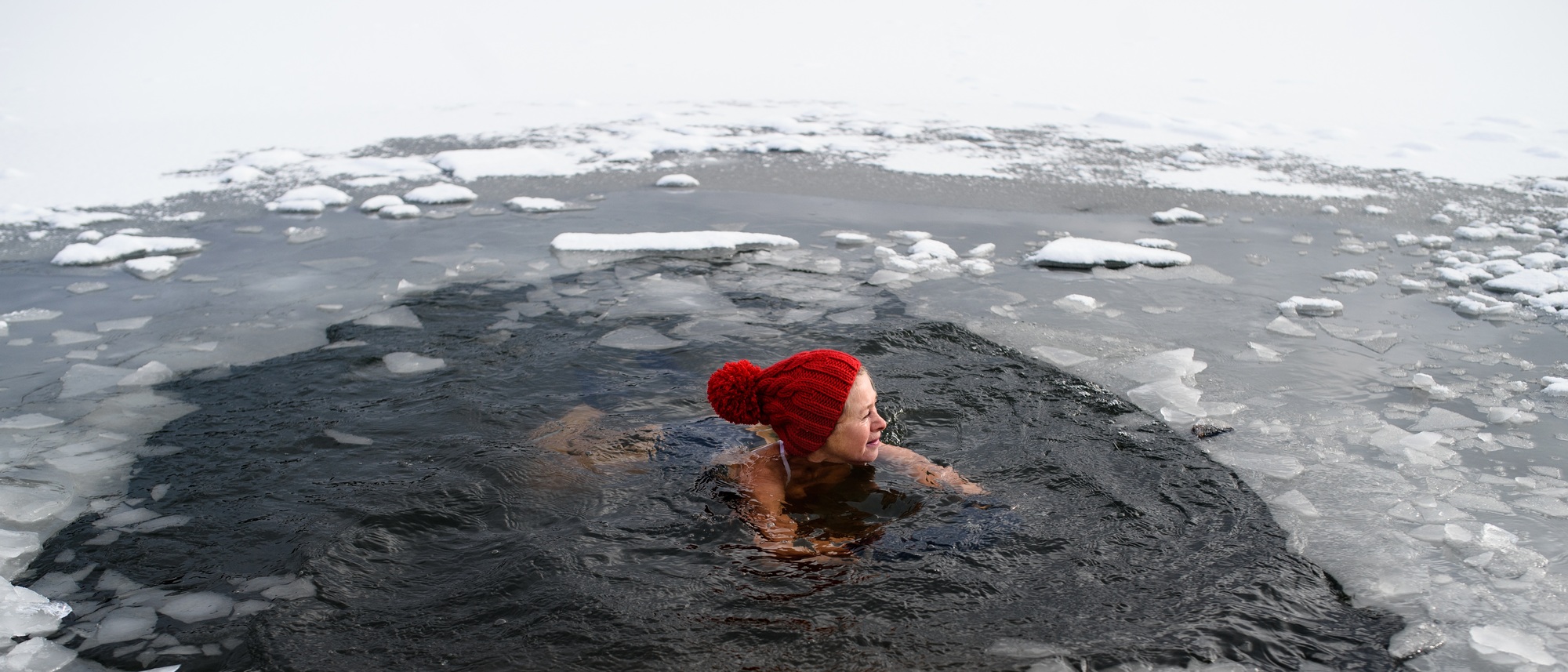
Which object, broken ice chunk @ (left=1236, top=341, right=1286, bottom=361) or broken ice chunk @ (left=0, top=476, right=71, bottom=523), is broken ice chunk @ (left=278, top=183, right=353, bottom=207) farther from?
broken ice chunk @ (left=1236, top=341, right=1286, bottom=361)

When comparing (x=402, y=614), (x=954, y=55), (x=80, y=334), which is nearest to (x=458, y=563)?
(x=402, y=614)

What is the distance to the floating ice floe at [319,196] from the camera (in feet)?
21.4

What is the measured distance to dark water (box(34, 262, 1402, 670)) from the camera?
92.0 inches

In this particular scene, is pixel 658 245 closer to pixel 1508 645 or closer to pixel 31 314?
pixel 31 314

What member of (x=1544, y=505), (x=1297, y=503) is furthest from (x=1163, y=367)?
(x=1544, y=505)

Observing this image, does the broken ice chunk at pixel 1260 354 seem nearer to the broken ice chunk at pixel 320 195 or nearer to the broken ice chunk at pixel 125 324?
the broken ice chunk at pixel 125 324


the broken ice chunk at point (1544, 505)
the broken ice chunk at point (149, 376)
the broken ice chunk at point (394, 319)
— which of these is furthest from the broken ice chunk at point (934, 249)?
the broken ice chunk at point (149, 376)

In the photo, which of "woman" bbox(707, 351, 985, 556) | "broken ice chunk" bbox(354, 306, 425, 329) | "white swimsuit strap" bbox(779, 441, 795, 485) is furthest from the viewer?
"broken ice chunk" bbox(354, 306, 425, 329)

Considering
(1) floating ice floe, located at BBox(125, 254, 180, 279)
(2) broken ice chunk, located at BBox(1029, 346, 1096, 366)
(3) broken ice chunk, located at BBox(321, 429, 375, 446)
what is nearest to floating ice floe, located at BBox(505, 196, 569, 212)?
(1) floating ice floe, located at BBox(125, 254, 180, 279)

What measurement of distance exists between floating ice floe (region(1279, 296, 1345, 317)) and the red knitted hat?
258 cm

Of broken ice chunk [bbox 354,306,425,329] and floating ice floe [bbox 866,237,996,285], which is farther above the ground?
floating ice floe [bbox 866,237,996,285]

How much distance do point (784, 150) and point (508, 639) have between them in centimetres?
619

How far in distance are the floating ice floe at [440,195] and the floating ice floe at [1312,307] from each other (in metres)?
4.88

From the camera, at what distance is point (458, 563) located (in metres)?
2.69
